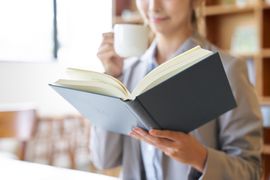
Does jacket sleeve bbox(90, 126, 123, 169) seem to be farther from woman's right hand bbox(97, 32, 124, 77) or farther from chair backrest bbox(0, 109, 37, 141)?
chair backrest bbox(0, 109, 37, 141)

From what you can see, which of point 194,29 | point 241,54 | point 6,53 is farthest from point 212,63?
point 241,54

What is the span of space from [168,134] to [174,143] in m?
0.04

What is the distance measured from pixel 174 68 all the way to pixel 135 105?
10cm

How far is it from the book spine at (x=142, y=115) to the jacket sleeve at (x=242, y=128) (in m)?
0.33

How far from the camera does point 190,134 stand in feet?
3.53

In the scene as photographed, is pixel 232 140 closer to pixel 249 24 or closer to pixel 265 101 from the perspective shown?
pixel 265 101

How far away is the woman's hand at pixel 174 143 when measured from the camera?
2.82ft

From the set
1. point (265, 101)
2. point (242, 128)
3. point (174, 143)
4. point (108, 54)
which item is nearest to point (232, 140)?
point (242, 128)

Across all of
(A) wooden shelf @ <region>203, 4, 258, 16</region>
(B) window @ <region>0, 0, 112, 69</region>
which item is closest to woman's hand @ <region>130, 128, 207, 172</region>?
(B) window @ <region>0, 0, 112, 69</region>

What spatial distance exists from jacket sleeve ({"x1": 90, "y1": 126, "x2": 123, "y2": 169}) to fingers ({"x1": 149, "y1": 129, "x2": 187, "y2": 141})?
411 millimetres

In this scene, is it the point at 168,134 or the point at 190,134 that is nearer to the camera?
the point at 168,134

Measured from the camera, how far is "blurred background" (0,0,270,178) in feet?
5.00

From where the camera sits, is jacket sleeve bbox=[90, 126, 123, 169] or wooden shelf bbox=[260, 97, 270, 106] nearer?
jacket sleeve bbox=[90, 126, 123, 169]

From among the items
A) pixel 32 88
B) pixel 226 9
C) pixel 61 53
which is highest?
pixel 226 9
